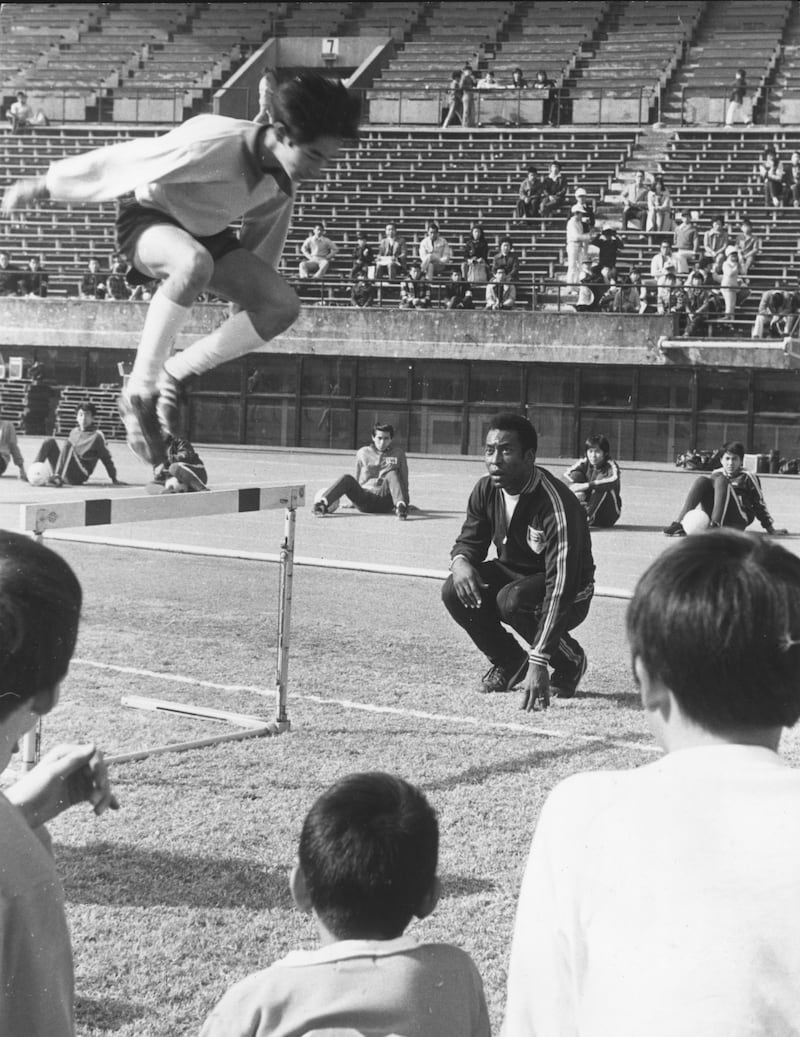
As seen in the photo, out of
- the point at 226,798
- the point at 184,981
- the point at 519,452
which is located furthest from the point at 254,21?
the point at 184,981

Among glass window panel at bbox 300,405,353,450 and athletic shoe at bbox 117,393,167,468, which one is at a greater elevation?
athletic shoe at bbox 117,393,167,468

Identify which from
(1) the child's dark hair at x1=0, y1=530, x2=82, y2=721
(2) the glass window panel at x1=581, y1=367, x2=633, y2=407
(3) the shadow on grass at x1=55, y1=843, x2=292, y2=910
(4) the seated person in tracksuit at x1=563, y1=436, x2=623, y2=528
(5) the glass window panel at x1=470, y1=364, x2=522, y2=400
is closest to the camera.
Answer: (1) the child's dark hair at x1=0, y1=530, x2=82, y2=721

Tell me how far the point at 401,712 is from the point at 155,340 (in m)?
5.45

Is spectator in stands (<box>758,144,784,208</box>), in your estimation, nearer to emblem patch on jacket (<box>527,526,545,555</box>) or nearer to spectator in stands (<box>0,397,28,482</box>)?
spectator in stands (<box>0,397,28,482</box>)

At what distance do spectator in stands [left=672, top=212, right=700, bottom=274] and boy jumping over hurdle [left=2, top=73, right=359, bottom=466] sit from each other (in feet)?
73.2

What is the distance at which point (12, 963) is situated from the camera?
169cm

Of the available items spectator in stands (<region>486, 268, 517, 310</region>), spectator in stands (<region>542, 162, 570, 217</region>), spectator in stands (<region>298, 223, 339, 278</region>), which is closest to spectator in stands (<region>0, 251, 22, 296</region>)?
spectator in stands (<region>298, 223, 339, 278</region>)

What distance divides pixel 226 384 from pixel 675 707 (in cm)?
2757

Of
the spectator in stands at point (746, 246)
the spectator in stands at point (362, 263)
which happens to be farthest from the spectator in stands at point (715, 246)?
the spectator in stands at point (362, 263)

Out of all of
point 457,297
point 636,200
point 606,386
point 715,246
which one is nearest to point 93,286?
point 457,297

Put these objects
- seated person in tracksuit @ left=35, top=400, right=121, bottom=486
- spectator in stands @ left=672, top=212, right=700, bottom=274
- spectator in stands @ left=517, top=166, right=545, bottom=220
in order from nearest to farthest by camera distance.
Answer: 1. seated person in tracksuit @ left=35, top=400, right=121, bottom=486
2. spectator in stands @ left=517, top=166, right=545, bottom=220
3. spectator in stands @ left=672, top=212, right=700, bottom=274

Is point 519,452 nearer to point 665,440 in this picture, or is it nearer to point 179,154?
point 179,154

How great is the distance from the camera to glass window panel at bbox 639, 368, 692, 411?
27.2 meters

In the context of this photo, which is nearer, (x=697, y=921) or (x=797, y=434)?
(x=697, y=921)
